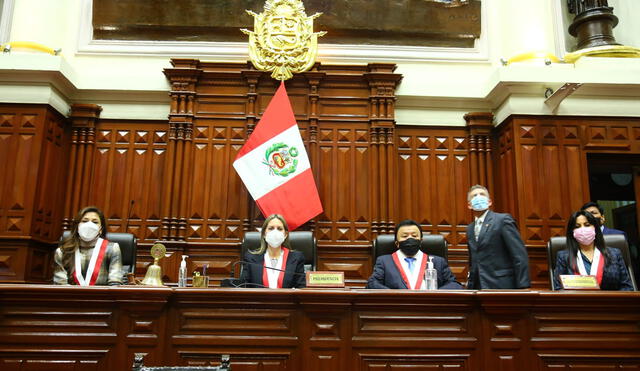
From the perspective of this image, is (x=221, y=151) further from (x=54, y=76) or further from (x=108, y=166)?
(x=54, y=76)

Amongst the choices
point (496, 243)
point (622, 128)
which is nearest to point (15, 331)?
point (496, 243)

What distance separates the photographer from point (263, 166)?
17.6ft

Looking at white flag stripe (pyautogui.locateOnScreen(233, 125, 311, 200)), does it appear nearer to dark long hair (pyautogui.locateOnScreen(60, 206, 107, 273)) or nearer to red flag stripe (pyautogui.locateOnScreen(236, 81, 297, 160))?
red flag stripe (pyautogui.locateOnScreen(236, 81, 297, 160))

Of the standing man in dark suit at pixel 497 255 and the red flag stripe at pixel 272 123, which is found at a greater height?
the red flag stripe at pixel 272 123

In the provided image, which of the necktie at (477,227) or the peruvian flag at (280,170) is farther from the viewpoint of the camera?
the peruvian flag at (280,170)

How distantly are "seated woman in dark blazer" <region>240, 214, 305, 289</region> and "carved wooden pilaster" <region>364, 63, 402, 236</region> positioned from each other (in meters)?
1.98

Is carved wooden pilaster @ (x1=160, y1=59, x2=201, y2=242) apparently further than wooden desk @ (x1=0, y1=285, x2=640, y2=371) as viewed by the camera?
Yes

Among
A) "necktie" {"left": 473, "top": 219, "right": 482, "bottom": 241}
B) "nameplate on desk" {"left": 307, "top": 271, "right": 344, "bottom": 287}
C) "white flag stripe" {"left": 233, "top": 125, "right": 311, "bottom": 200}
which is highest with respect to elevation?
"white flag stripe" {"left": 233, "top": 125, "right": 311, "bottom": 200}

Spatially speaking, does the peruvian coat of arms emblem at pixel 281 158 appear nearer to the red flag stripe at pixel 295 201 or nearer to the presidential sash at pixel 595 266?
the red flag stripe at pixel 295 201

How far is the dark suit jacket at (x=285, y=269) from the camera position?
3.61 meters

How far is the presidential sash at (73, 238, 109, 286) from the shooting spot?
3.44 m

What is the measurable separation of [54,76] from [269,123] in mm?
2411

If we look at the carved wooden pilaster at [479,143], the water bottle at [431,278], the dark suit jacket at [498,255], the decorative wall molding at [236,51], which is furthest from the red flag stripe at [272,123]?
the water bottle at [431,278]

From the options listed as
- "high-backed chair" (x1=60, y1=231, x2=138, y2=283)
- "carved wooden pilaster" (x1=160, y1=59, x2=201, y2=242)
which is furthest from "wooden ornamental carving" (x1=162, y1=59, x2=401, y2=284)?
"high-backed chair" (x1=60, y1=231, x2=138, y2=283)
